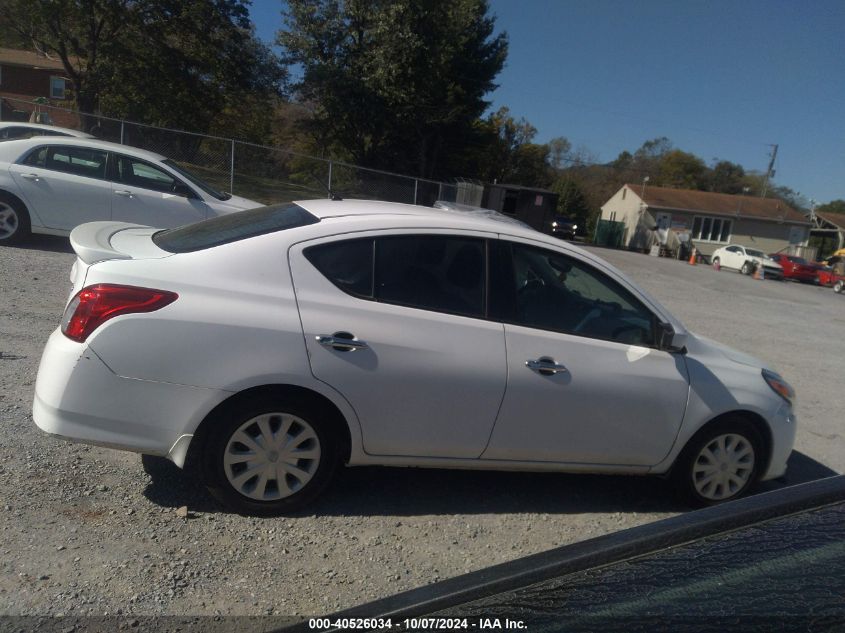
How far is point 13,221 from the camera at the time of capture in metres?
9.91

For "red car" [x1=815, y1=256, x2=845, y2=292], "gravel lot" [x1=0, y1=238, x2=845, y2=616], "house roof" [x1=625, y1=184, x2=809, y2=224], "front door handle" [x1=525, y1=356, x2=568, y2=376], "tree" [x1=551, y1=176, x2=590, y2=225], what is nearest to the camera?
"gravel lot" [x1=0, y1=238, x2=845, y2=616]

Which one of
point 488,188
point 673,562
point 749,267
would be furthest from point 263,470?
point 749,267

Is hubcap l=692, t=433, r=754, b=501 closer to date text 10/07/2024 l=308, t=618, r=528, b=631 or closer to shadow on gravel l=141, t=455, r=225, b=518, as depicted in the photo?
shadow on gravel l=141, t=455, r=225, b=518

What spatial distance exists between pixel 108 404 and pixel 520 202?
90.0 ft

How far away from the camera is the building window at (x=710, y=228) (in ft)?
163

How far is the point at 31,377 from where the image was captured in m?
5.29

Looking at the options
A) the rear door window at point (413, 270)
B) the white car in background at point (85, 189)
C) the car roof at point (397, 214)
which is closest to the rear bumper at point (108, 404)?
the rear door window at point (413, 270)

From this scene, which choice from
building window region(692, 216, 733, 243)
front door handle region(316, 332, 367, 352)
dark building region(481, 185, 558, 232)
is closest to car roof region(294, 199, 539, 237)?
front door handle region(316, 332, 367, 352)

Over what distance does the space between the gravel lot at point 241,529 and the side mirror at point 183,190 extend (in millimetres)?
5150

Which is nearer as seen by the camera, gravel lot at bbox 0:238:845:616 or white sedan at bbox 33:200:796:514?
gravel lot at bbox 0:238:845:616

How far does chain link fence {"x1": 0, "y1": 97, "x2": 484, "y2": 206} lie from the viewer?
64.7ft

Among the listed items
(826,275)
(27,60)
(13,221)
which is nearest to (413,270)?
(13,221)

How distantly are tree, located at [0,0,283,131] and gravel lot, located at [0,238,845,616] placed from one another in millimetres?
26050

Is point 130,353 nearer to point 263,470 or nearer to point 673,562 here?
point 263,470
